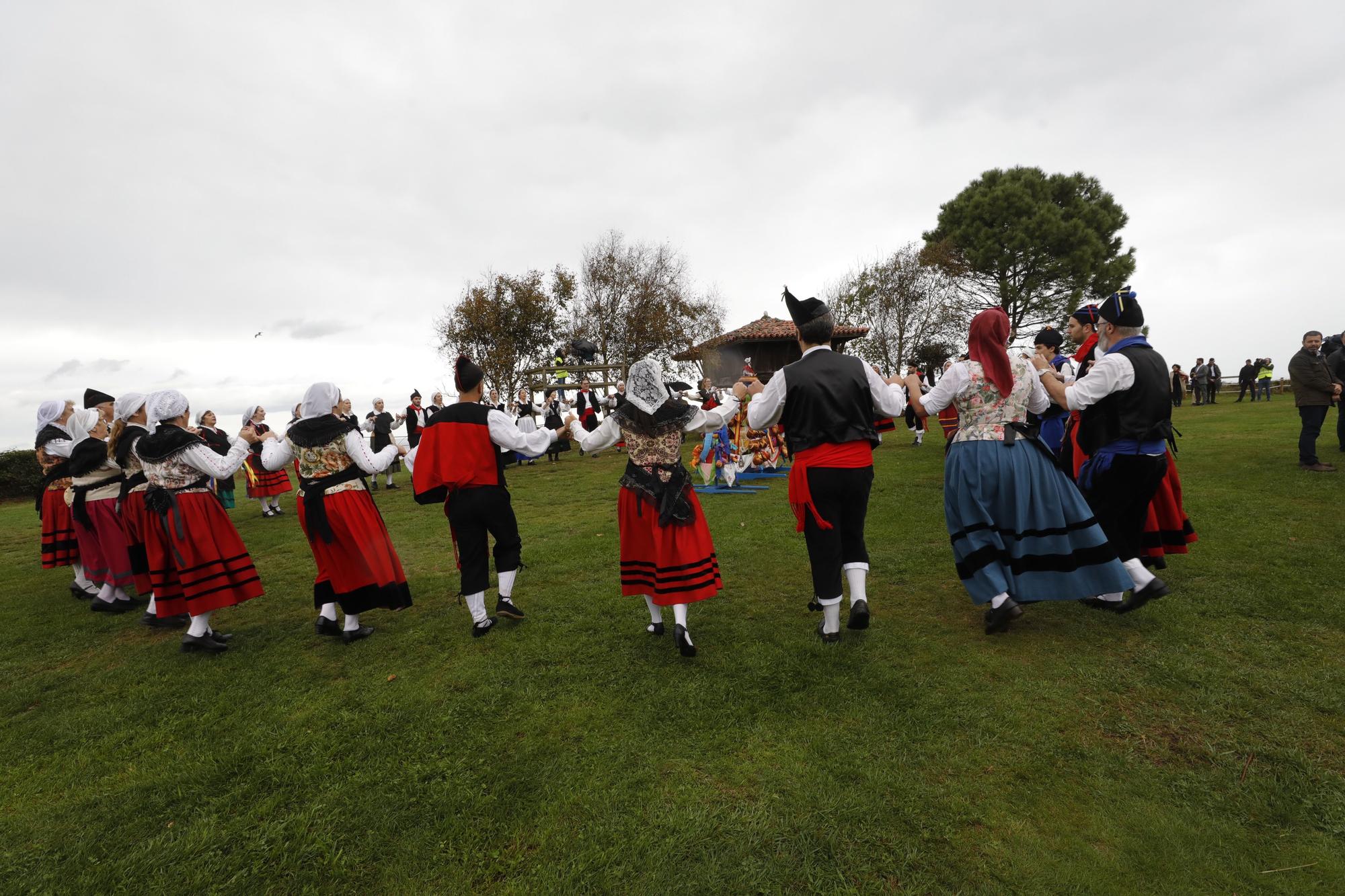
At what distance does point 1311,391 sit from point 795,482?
927cm

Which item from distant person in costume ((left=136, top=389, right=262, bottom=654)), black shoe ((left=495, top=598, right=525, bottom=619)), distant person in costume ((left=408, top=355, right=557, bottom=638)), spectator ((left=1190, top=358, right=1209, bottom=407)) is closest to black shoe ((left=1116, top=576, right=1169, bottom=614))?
distant person in costume ((left=408, top=355, right=557, bottom=638))

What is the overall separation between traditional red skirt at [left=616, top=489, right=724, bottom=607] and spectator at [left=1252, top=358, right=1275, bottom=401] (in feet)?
93.2

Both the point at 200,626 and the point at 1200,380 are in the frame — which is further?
the point at 1200,380

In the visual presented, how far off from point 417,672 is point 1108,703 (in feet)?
12.6

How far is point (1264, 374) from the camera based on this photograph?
936 inches

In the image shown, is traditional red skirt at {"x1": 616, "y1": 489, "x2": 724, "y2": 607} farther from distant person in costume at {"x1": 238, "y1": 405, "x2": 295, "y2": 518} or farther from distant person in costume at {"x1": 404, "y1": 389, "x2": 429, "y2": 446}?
distant person in costume at {"x1": 404, "y1": 389, "x2": 429, "y2": 446}

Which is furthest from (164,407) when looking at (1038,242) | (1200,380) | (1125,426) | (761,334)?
(1038,242)

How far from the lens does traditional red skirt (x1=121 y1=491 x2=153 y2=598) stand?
544 centimetres

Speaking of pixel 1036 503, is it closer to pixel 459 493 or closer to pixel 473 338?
pixel 459 493

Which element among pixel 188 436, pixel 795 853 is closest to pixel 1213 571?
pixel 795 853

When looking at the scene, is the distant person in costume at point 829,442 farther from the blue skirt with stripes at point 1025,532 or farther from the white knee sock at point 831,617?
the blue skirt with stripes at point 1025,532

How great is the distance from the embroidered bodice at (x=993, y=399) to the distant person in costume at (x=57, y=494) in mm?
7730

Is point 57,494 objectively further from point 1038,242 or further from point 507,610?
point 1038,242

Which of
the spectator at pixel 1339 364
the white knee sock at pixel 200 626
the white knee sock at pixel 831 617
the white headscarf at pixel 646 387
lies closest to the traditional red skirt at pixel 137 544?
the white knee sock at pixel 200 626
